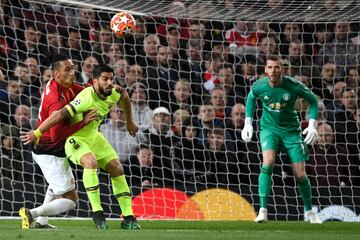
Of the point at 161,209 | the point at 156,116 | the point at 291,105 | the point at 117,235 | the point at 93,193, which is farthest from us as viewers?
the point at 156,116

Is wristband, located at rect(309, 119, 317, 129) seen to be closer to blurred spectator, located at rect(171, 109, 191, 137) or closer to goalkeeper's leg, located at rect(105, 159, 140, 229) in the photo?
goalkeeper's leg, located at rect(105, 159, 140, 229)

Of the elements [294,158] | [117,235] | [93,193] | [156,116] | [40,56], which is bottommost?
[117,235]

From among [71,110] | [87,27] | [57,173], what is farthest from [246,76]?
[71,110]

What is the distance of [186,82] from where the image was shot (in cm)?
1545

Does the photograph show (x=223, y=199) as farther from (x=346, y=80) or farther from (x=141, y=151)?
(x=346, y=80)

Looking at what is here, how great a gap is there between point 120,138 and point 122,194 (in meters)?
4.16

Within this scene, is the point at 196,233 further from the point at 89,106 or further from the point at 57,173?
the point at 57,173

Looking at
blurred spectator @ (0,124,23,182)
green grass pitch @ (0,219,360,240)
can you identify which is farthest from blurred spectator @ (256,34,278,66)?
green grass pitch @ (0,219,360,240)

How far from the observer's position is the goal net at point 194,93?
1395cm

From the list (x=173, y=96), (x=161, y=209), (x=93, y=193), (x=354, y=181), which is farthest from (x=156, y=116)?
(x=93, y=193)

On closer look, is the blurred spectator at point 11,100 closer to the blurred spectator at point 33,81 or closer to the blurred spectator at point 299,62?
the blurred spectator at point 33,81

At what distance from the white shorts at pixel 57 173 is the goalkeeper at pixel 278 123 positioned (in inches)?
88.6

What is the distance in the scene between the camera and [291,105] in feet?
40.9

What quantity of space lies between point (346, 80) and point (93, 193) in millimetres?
6551
